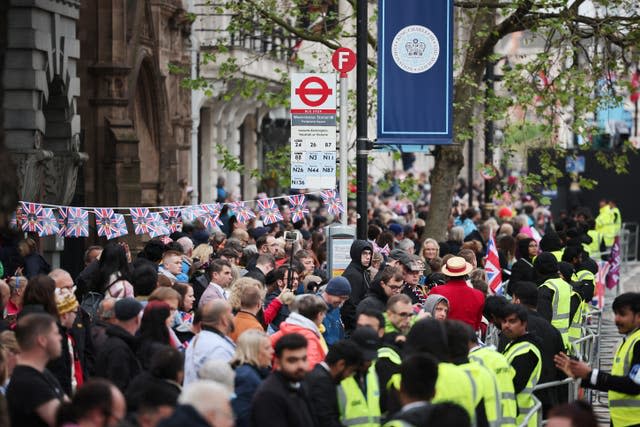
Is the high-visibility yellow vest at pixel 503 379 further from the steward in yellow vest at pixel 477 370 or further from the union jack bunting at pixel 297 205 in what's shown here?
the union jack bunting at pixel 297 205

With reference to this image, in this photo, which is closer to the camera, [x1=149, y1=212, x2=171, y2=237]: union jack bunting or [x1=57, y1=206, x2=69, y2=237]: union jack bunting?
[x1=57, y1=206, x2=69, y2=237]: union jack bunting

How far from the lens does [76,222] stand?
18.4 metres

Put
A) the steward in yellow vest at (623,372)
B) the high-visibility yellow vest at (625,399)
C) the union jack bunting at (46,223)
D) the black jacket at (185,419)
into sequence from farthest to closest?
the union jack bunting at (46,223) → the high-visibility yellow vest at (625,399) → the steward in yellow vest at (623,372) → the black jacket at (185,419)

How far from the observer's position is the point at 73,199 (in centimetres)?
2511

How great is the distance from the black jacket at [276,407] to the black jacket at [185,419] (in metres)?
1.36

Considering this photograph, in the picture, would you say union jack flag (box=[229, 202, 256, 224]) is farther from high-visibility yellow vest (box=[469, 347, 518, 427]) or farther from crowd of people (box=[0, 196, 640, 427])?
high-visibility yellow vest (box=[469, 347, 518, 427])

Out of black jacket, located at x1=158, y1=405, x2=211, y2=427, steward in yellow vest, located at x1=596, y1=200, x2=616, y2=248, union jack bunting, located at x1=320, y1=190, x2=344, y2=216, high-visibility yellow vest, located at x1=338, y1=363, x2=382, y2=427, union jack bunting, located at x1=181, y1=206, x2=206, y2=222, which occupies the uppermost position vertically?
union jack bunting, located at x1=320, y1=190, x2=344, y2=216

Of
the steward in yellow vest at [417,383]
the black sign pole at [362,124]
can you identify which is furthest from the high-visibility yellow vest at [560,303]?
the steward in yellow vest at [417,383]

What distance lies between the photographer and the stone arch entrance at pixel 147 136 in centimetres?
2903

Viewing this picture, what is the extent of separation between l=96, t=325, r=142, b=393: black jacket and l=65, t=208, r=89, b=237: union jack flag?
8.07 metres

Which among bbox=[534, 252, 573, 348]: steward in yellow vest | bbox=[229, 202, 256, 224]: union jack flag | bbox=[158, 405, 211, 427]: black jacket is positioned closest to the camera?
bbox=[158, 405, 211, 427]: black jacket

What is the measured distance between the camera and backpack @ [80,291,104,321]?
43.2ft

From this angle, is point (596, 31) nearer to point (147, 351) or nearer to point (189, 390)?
point (147, 351)

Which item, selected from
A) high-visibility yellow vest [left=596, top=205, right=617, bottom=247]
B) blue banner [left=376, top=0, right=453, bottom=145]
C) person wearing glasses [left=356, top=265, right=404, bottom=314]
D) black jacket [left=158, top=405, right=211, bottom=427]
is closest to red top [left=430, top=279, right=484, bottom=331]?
person wearing glasses [left=356, top=265, right=404, bottom=314]
